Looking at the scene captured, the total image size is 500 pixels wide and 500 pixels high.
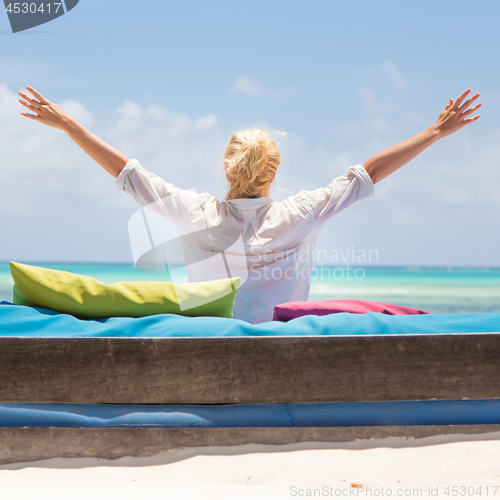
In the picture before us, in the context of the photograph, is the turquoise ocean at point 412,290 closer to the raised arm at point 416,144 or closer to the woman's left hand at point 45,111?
the raised arm at point 416,144

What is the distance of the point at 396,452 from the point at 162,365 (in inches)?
27.5

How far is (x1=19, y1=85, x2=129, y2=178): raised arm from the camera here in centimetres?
193

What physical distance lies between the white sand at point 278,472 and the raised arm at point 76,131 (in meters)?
1.16

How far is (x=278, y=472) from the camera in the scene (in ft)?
4.02

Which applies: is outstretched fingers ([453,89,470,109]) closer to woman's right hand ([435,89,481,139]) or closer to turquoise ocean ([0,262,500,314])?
woman's right hand ([435,89,481,139])

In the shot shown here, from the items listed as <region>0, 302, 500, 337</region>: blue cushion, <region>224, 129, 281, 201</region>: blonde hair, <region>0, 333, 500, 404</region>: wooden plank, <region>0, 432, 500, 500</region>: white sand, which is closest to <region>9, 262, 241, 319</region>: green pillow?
<region>0, 302, 500, 337</region>: blue cushion

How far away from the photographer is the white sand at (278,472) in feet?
3.80

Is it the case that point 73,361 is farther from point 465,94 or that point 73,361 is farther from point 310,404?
point 465,94

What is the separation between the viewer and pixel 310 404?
1.32 meters

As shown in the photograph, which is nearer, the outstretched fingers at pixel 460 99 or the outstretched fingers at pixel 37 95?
the outstretched fingers at pixel 37 95

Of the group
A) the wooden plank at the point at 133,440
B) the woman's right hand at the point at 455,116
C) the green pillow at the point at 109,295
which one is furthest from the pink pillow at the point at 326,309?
the woman's right hand at the point at 455,116

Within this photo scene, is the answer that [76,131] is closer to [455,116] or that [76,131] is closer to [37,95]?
[37,95]

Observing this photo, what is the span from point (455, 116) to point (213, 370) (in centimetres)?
158

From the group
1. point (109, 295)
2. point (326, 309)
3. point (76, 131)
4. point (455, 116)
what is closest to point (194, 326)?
point (109, 295)
